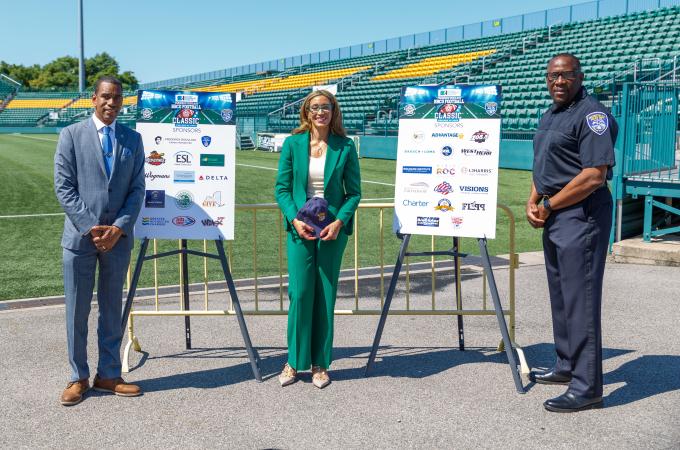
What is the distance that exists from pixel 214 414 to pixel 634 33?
1108 inches

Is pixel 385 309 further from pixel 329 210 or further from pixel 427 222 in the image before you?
pixel 329 210

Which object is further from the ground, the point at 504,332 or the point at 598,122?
the point at 598,122

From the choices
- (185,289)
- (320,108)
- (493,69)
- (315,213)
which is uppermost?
(493,69)

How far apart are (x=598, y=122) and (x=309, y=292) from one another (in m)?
2.12

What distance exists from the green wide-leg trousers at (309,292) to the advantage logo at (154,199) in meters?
1.03

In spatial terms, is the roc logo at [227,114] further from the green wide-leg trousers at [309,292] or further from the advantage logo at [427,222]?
the advantage logo at [427,222]

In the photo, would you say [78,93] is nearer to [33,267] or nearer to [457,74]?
[457,74]

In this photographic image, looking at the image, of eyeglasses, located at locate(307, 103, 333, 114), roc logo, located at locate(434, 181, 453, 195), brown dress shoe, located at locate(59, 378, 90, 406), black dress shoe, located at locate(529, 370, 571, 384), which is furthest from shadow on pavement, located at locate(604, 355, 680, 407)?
brown dress shoe, located at locate(59, 378, 90, 406)

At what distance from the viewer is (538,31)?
115ft

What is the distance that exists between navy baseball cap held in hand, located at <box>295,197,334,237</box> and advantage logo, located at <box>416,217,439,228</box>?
0.84 metres

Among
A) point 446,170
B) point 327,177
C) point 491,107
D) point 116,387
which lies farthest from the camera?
point 446,170

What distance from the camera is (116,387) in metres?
4.58

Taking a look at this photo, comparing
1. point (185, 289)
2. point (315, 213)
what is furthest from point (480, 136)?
point (185, 289)

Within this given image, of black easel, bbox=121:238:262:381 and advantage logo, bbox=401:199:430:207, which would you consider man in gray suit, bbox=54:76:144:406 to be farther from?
advantage logo, bbox=401:199:430:207
